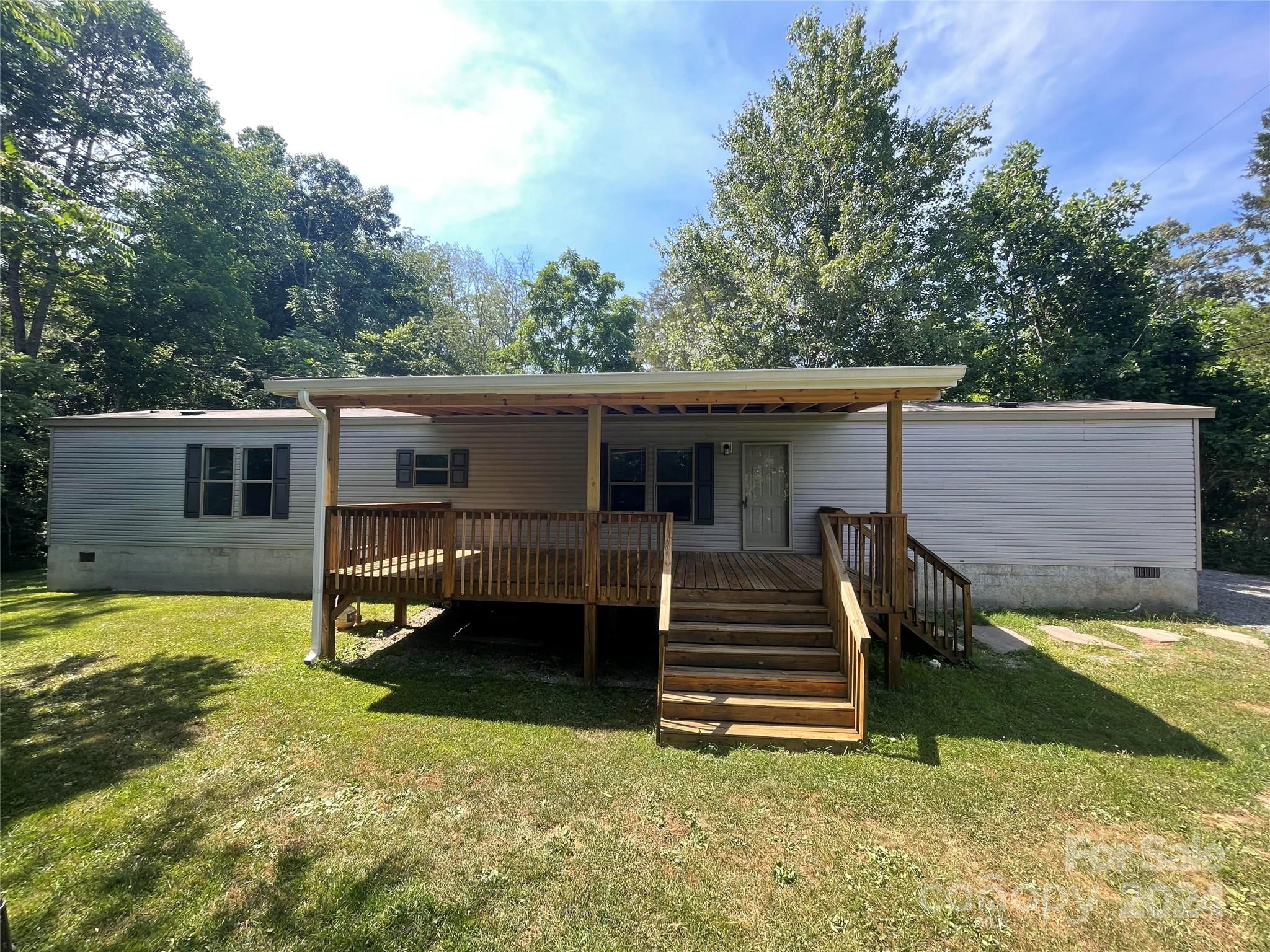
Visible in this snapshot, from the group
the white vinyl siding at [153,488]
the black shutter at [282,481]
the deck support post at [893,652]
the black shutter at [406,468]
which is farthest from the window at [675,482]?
the black shutter at [282,481]

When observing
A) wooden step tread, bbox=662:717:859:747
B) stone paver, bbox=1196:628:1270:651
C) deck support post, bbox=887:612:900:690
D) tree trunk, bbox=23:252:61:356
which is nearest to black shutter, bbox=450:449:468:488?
wooden step tread, bbox=662:717:859:747

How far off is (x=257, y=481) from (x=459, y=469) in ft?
13.1

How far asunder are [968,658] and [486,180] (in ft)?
46.1

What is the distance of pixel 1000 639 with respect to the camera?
634 cm

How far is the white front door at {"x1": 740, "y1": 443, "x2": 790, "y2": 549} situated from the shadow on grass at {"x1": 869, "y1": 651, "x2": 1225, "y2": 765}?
9.01ft

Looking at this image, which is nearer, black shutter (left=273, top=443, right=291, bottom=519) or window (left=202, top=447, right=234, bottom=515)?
black shutter (left=273, top=443, right=291, bottom=519)

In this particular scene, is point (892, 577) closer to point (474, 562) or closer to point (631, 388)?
point (631, 388)

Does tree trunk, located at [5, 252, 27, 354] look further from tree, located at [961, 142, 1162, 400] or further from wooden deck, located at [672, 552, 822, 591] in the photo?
tree, located at [961, 142, 1162, 400]

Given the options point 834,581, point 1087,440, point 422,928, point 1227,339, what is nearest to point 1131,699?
point 834,581

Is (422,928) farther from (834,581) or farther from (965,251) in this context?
(965,251)

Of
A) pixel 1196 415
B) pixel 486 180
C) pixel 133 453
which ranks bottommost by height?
pixel 133 453

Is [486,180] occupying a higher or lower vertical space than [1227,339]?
higher

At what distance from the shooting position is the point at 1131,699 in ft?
15.4

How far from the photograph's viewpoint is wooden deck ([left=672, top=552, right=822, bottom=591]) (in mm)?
5336
